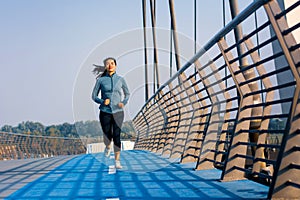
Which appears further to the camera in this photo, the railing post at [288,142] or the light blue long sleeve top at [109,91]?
the light blue long sleeve top at [109,91]

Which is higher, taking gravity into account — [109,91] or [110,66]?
[110,66]

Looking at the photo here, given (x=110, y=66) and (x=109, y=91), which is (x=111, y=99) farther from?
(x=110, y=66)

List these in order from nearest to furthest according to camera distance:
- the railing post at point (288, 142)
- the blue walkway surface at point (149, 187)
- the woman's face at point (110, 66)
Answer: the railing post at point (288, 142) < the blue walkway surface at point (149, 187) < the woman's face at point (110, 66)

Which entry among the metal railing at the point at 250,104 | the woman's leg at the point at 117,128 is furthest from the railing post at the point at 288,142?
A: the woman's leg at the point at 117,128

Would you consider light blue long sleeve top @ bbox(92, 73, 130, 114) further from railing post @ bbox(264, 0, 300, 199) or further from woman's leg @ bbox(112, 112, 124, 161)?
railing post @ bbox(264, 0, 300, 199)

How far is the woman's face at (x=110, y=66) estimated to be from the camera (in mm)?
5051

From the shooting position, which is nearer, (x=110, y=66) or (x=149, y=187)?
(x=149, y=187)

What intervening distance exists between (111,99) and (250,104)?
2228 millimetres

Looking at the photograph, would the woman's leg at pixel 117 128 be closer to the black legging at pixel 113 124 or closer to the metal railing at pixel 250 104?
the black legging at pixel 113 124

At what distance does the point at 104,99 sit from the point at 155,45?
1106 centimetres

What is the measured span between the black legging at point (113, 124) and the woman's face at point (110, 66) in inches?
20.4

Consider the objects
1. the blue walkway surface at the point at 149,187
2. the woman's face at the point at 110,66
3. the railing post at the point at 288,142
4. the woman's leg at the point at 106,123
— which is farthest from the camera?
the woman's leg at the point at 106,123

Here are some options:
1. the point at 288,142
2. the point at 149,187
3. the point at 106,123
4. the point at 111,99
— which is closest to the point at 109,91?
the point at 111,99

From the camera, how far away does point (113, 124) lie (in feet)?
17.2
